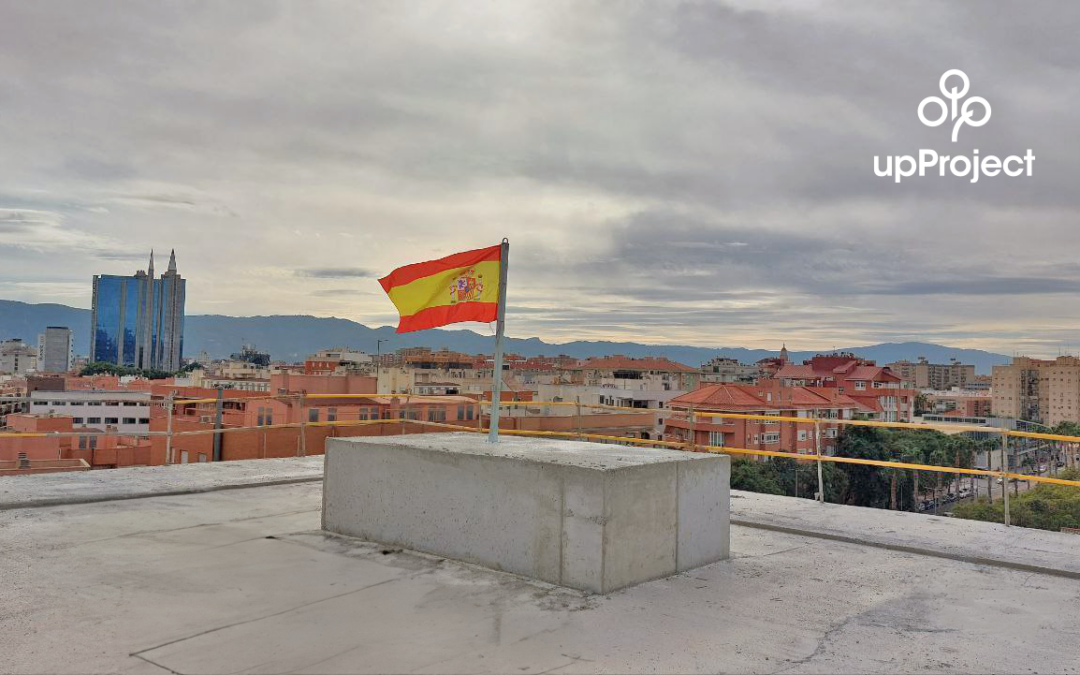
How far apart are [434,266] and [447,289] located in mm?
284

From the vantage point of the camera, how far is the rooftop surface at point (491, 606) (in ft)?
14.9

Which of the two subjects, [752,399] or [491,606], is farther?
[752,399]

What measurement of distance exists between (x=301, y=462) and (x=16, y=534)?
6.18m

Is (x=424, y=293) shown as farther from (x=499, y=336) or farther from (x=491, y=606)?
(x=491, y=606)

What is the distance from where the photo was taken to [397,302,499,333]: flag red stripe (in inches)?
318

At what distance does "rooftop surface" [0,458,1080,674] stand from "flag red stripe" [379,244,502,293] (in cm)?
271

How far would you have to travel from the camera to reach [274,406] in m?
44.9

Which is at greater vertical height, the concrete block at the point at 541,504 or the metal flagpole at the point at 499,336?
the metal flagpole at the point at 499,336

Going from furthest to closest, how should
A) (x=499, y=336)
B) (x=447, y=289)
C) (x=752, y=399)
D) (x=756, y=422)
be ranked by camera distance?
(x=756, y=422) → (x=752, y=399) → (x=447, y=289) → (x=499, y=336)

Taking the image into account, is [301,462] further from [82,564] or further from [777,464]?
[777,464]

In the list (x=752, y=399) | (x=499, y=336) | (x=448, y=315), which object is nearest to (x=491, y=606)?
(x=499, y=336)

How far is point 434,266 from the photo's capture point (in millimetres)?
8359

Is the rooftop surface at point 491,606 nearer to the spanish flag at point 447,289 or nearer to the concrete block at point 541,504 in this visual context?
the concrete block at point 541,504

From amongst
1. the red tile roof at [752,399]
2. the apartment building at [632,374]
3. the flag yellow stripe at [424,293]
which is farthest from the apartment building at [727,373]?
the flag yellow stripe at [424,293]
